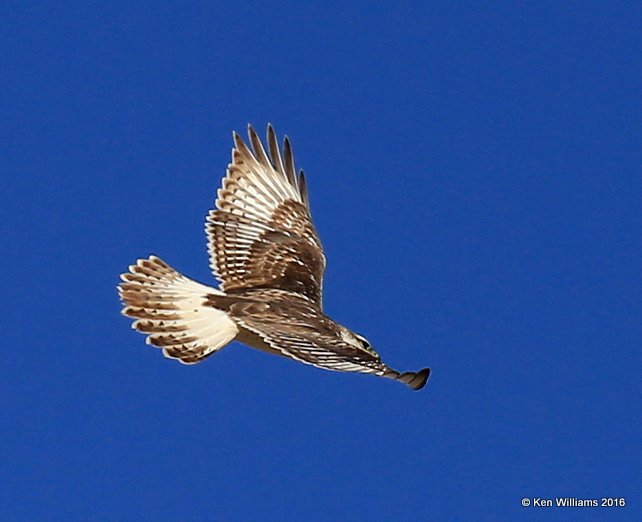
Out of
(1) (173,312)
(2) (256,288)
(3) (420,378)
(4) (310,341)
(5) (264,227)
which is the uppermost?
(5) (264,227)

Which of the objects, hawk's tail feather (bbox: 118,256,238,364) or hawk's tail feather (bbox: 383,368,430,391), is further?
hawk's tail feather (bbox: 118,256,238,364)

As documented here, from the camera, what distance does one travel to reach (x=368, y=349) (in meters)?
9.70

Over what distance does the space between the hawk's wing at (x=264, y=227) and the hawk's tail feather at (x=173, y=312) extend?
0.76 m

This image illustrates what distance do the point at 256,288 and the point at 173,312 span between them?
1182mm

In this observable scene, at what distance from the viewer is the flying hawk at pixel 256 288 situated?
29.6 feet

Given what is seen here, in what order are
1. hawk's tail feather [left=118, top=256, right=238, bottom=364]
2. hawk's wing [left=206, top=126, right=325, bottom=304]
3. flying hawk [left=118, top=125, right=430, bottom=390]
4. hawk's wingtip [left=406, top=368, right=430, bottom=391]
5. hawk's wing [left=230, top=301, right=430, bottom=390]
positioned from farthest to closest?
1. hawk's wing [left=206, top=126, right=325, bottom=304]
2. hawk's tail feather [left=118, top=256, right=238, bottom=364]
3. flying hawk [left=118, top=125, right=430, bottom=390]
4. hawk's wing [left=230, top=301, right=430, bottom=390]
5. hawk's wingtip [left=406, top=368, right=430, bottom=391]

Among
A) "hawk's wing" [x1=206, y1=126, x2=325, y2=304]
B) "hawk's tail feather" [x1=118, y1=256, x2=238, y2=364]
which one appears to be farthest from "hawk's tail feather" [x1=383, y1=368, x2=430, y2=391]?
"hawk's wing" [x1=206, y1=126, x2=325, y2=304]

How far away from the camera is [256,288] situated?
34.8ft

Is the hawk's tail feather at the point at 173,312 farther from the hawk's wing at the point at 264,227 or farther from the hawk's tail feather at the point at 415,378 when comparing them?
the hawk's tail feather at the point at 415,378

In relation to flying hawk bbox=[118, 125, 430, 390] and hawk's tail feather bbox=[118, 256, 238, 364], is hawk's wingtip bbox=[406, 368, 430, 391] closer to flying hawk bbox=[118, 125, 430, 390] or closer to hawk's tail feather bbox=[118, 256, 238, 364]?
flying hawk bbox=[118, 125, 430, 390]

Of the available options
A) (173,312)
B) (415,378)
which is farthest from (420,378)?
(173,312)

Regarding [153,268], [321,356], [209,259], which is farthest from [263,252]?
[321,356]

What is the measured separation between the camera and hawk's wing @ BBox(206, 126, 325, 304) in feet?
35.5

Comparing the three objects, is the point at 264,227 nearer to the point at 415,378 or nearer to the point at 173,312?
the point at 173,312
